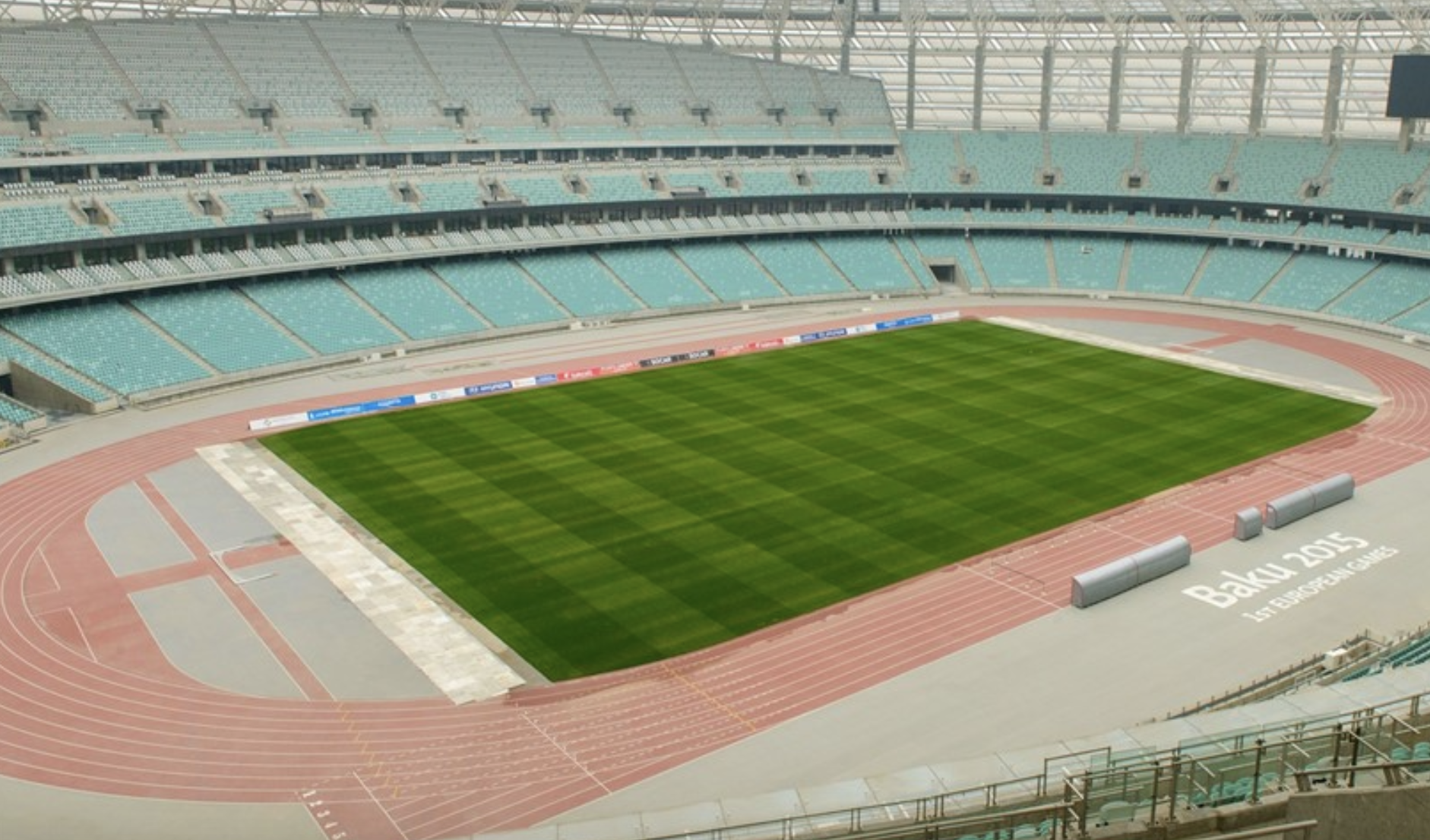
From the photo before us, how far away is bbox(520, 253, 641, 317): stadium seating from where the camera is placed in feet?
217

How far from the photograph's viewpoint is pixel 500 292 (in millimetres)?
64938

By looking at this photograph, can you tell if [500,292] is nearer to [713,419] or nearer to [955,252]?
[713,419]

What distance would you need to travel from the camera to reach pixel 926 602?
3009 cm

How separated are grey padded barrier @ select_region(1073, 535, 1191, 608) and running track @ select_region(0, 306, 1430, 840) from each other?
0.76 m

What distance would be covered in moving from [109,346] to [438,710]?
34612 millimetres

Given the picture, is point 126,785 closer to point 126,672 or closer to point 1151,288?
point 126,672

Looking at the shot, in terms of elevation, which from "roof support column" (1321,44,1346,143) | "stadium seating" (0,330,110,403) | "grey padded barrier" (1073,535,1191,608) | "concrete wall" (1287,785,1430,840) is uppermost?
"roof support column" (1321,44,1346,143)

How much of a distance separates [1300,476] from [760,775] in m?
25.5

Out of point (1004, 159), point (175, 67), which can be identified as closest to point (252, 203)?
point (175, 67)

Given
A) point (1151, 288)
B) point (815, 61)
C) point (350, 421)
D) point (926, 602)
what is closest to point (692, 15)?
point (815, 61)

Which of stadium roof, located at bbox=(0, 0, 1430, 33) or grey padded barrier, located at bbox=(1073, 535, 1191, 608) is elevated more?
stadium roof, located at bbox=(0, 0, 1430, 33)

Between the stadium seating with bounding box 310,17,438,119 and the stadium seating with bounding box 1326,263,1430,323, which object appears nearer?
the stadium seating with bounding box 1326,263,1430,323

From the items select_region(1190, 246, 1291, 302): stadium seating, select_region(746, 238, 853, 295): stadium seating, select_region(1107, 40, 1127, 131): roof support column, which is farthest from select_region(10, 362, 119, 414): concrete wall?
select_region(1107, 40, 1127, 131): roof support column

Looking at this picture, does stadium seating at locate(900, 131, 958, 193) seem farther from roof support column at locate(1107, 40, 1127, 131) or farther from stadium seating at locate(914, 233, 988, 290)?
roof support column at locate(1107, 40, 1127, 131)
